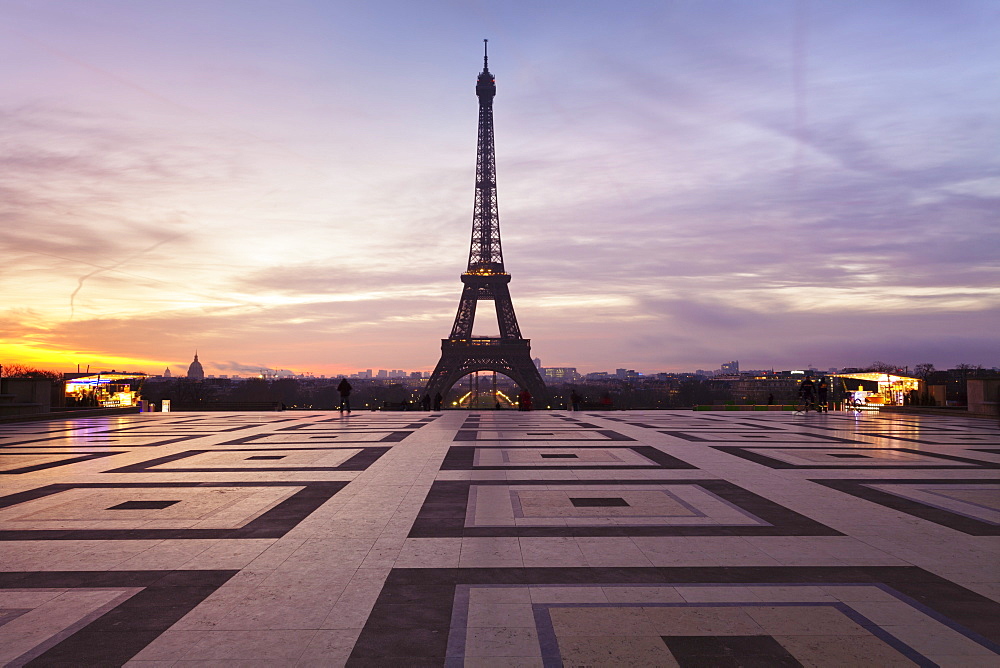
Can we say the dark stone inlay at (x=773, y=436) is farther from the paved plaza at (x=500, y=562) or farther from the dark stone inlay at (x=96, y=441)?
the dark stone inlay at (x=96, y=441)

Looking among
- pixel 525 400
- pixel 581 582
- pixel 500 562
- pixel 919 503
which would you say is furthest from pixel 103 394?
pixel 919 503

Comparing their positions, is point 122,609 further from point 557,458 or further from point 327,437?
point 327,437

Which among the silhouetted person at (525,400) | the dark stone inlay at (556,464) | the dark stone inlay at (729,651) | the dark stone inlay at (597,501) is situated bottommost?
the dark stone inlay at (729,651)

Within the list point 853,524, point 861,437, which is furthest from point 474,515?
point 861,437

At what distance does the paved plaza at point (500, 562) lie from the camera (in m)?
4.02

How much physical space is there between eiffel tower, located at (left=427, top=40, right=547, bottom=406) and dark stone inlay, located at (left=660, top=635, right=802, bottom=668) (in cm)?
5998

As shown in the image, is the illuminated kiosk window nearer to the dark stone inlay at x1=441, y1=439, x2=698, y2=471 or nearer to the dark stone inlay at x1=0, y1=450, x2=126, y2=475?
the dark stone inlay at x1=0, y1=450, x2=126, y2=475

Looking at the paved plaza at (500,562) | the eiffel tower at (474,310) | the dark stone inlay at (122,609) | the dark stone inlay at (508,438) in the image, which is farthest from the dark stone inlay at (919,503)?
the eiffel tower at (474,310)

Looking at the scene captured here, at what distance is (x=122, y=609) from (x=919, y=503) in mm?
9016

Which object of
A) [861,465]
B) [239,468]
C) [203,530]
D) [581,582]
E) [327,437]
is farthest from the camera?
[327,437]

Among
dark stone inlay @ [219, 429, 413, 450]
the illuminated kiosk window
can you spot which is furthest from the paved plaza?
the illuminated kiosk window

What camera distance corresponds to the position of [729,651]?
3.92 meters

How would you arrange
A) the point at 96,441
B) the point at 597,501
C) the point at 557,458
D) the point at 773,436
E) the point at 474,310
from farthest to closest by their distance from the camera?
the point at 474,310 → the point at 773,436 → the point at 96,441 → the point at 557,458 → the point at 597,501

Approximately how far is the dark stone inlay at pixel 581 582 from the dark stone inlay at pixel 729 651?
2.70 feet
